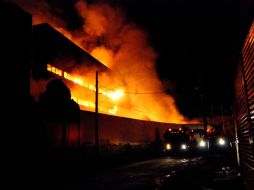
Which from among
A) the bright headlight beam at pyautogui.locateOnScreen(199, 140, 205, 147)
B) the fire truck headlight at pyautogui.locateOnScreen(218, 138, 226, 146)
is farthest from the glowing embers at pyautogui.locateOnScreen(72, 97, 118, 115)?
the fire truck headlight at pyautogui.locateOnScreen(218, 138, 226, 146)

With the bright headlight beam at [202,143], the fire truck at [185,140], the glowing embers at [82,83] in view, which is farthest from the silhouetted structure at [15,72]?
the bright headlight beam at [202,143]

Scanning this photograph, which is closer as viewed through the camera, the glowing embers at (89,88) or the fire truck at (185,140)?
the glowing embers at (89,88)

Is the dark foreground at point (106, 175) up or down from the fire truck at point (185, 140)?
down

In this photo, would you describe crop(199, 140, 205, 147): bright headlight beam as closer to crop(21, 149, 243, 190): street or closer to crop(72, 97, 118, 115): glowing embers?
crop(72, 97, 118, 115): glowing embers

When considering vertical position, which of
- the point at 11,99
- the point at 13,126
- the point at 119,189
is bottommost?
the point at 119,189

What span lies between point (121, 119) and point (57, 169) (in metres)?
15.9

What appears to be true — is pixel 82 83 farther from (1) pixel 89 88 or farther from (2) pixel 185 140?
(2) pixel 185 140

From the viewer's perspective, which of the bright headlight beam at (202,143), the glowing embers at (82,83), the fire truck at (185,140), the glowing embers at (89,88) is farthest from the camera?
the bright headlight beam at (202,143)

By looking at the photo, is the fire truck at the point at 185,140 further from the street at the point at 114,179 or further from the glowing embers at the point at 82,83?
the street at the point at 114,179

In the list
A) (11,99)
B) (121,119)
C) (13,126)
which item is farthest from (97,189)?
(121,119)

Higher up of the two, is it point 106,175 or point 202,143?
point 202,143

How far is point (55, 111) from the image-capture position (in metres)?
23.1

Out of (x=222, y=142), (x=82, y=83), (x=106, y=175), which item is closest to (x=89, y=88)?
(x=82, y=83)

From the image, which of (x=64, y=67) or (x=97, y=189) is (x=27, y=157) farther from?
(x=64, y=67)
